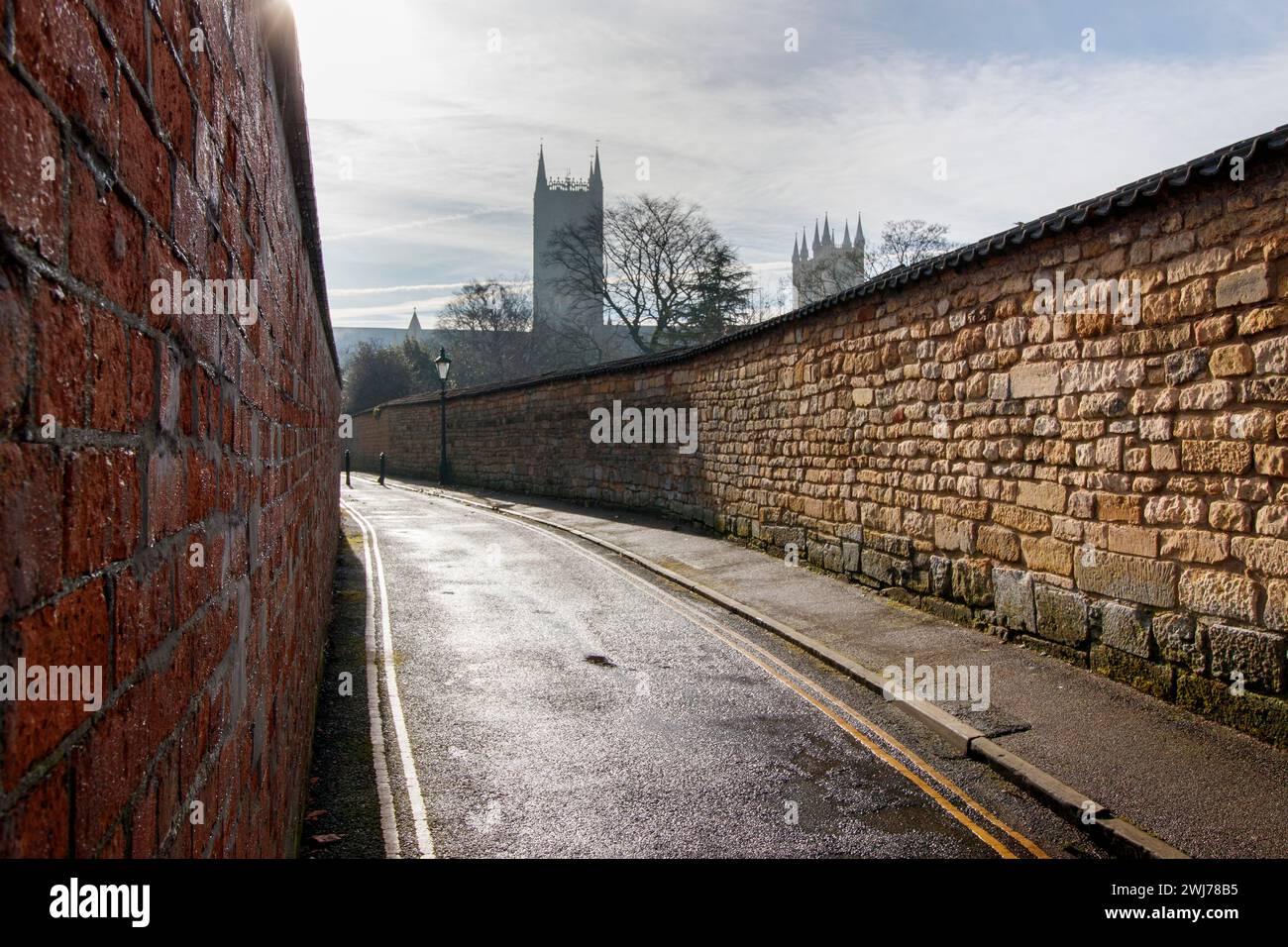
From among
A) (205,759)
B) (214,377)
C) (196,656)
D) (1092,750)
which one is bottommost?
(1092,750)

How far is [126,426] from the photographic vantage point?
107 cm

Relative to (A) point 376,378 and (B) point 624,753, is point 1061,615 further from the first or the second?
(A) point 376,378

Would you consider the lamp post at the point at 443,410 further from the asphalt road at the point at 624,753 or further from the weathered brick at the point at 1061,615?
the weathered brick at the point at 1061,615

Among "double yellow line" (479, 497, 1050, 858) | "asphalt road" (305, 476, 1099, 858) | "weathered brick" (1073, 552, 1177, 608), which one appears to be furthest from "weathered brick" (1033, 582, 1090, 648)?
"double yellow line" (479, 497, 1050, 858)

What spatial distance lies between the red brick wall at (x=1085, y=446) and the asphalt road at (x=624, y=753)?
1.96 m

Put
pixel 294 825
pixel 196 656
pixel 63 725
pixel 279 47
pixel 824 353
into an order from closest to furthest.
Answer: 1. pixel 63 725
2. pixel 196 656
3. pixel 279 47
4. pixel 294 825
5. pixel 824 353

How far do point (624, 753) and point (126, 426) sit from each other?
5073 mm

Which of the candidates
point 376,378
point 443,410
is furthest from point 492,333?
point 443,410

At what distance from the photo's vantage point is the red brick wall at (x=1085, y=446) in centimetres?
584

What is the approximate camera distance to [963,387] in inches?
359

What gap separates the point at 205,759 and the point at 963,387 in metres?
8.67

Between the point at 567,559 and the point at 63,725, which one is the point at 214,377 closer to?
the point at 63,725

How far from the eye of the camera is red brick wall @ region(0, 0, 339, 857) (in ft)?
2.53

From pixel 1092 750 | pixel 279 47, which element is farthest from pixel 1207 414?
pixel 279 47
